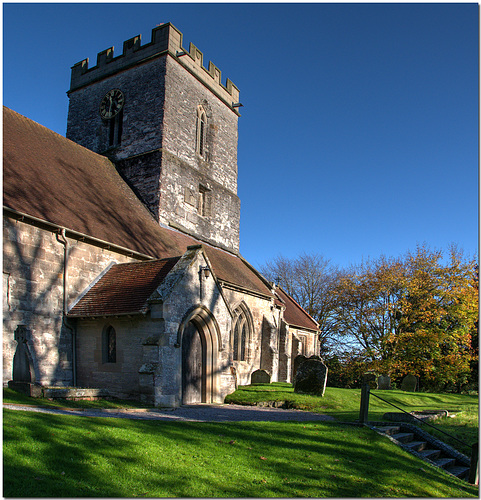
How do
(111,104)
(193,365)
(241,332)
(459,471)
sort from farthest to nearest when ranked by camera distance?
(111,104), (241,332), (193,365), (459,471)

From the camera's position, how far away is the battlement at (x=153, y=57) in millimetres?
23355

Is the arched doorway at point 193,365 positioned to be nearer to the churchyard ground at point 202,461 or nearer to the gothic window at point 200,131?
the churchyard ground at point 202,461

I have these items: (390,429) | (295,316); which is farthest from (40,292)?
(295,316)

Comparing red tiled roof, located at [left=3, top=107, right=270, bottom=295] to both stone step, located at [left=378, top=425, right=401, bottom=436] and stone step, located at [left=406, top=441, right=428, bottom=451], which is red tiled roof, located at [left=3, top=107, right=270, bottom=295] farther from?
stone step, located at [left=406, top=441, right=428, bottom=451]

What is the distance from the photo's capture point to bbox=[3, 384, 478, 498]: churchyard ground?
5.61m

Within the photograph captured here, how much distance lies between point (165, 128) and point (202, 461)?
1788 cm

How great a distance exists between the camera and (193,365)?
14.6m

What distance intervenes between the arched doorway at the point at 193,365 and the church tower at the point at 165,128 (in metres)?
7.42

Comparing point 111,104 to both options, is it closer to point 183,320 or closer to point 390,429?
point 183,320

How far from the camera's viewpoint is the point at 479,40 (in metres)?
8.01

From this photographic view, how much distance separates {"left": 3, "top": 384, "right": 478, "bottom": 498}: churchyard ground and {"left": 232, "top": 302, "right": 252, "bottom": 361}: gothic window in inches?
408

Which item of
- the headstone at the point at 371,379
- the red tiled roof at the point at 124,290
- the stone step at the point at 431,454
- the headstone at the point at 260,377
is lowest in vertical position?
the headstone at the point at 371,379

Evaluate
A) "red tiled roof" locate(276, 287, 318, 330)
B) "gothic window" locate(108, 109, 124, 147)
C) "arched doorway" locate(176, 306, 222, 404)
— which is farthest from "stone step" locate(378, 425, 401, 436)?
"gothic window" locate(108, 109, 124, 147)

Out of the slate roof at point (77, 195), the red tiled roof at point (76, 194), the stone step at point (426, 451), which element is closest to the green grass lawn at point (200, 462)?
the stone step at point (426, 451)
